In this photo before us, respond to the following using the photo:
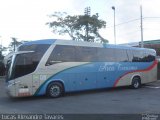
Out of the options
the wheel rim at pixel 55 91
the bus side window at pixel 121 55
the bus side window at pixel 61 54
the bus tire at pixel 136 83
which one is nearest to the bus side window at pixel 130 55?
the bus side window at pixel 121 55

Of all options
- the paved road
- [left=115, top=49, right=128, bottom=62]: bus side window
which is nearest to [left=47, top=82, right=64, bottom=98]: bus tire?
the paved road

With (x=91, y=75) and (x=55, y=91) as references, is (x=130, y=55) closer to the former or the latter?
(x=91, y=75)

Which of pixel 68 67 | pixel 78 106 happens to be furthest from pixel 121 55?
pixel 78 106

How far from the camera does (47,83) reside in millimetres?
17281

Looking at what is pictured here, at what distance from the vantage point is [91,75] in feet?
63.6

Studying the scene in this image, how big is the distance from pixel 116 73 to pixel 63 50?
4.54 meters

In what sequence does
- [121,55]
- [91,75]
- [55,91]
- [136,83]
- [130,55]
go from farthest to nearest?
[136,83]
[130,55]
[121,55]
[91,75]
[55,91]

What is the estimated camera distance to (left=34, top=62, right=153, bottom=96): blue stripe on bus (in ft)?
58.9

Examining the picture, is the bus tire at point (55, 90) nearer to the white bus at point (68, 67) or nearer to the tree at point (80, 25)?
the white bus at point (68, 67)

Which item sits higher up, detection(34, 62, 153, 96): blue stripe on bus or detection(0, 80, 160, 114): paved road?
detection(34, 62, 153, 96): blue stripe on bus

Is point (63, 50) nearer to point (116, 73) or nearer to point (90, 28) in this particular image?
point (116, 73)

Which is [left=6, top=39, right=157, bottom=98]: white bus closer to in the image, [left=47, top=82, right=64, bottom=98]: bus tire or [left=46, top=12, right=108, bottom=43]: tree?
[left=47, top=82, right=64, bottom=98]: bus tire

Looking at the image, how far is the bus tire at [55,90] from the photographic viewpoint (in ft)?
56.9

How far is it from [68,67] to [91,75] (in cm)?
184
